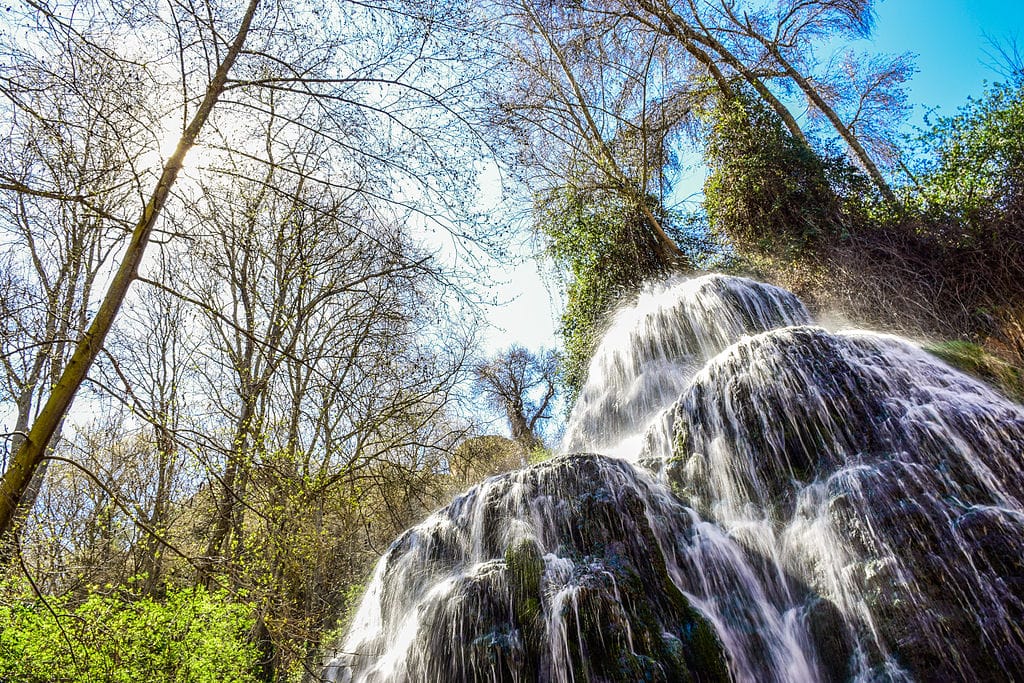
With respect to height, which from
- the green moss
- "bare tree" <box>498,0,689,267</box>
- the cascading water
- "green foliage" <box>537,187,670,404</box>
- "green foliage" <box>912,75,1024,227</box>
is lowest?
the cascading water

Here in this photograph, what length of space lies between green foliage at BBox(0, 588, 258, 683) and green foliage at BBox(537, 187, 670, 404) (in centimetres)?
730

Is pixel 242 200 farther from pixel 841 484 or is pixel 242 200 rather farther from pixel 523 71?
pixel 523 71

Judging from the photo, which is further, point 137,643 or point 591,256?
point 591,256

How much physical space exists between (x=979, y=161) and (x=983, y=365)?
336cm

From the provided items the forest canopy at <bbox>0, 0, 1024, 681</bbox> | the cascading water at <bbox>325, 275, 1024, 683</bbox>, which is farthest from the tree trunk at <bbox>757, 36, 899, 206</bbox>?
the cascading water at <bbox>325, 275, 1024, 683</bbox>

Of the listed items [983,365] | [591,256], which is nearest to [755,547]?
[983,365]

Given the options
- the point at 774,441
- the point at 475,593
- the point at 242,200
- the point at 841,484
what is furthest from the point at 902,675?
the point at 242,200

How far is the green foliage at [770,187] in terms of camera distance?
9609 mm

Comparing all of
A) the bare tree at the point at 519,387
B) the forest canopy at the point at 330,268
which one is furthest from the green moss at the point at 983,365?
the bare tree at the point at 519,387

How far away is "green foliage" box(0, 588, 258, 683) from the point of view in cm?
405

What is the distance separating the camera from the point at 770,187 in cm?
1022

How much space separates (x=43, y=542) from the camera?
16.9ft

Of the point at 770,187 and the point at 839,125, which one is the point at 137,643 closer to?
the point at 770,187

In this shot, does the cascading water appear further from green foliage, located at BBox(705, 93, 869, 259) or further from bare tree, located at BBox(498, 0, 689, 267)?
bare tree, located at BBox(498, 0, 689, 267)
